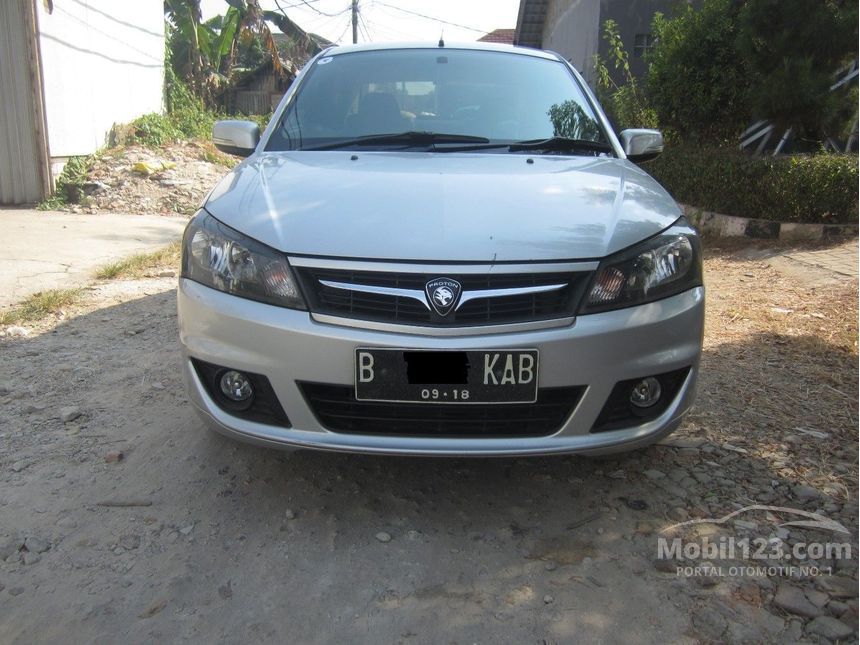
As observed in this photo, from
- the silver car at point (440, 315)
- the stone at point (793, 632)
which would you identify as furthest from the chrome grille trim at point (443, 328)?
the stone at point (793, 632)

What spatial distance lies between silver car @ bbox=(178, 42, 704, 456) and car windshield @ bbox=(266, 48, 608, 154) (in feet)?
2.21

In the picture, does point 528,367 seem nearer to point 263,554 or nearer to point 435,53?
point 263,554

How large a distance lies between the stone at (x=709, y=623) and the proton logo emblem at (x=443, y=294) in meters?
1.06

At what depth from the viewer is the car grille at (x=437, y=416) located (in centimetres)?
217

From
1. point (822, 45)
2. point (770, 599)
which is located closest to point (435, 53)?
point (770, 599)

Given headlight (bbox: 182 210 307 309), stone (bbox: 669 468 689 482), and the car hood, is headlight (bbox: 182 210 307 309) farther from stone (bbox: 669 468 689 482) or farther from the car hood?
stone (bbox: 669 468 689 482)

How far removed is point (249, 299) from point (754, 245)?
6.47 metres

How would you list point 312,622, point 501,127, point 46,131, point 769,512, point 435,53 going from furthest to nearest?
point 46,131 < point 435,53 < point 501,127 < point 769,512 < point 312,622

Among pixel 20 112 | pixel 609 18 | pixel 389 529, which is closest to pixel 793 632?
pixel 389 529

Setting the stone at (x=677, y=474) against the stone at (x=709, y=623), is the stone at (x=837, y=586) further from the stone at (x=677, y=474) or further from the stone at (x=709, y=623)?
the stone at (x=677, y=474)

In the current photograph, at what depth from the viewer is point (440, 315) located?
6.95 ft

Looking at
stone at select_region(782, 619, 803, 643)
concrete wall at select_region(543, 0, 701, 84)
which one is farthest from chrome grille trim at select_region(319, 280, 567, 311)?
concrete wall at select_region(543, 0, 701, 84)

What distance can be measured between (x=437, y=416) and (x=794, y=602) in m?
1.11

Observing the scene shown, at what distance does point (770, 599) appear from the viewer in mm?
2047
